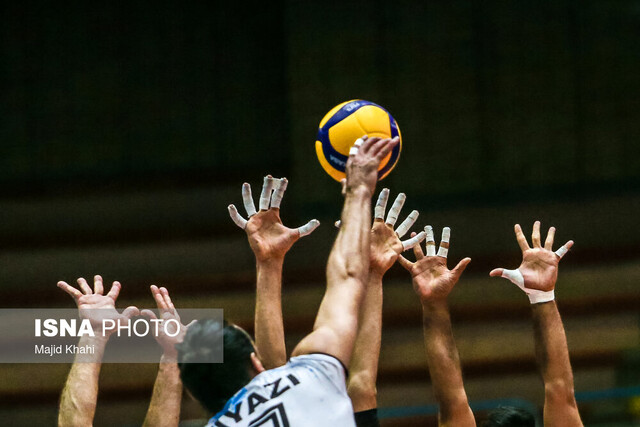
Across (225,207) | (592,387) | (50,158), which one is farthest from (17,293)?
(592,387)

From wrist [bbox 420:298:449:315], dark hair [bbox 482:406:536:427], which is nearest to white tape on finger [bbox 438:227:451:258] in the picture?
wrist [bbox 420:298:449:315]

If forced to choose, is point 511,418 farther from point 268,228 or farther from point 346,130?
point 346,130

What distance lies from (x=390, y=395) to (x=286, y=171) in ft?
9.16

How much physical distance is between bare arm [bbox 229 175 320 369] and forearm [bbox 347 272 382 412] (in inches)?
11.3

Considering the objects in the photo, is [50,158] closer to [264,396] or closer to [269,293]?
[269,293]

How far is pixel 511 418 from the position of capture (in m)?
3.01

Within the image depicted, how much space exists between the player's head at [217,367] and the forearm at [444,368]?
1.30 metres

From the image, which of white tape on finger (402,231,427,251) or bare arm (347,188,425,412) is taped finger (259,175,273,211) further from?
white tape on finger (402,231,427,251)

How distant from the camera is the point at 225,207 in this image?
8.81m

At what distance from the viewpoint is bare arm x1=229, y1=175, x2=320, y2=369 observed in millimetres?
3041

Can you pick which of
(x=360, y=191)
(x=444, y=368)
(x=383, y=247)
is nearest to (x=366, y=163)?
(x=360, y=191)

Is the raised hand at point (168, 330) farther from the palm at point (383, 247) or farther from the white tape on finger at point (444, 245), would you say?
the white tape on finger at point (444, 245)

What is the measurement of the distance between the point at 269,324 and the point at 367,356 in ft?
1.35

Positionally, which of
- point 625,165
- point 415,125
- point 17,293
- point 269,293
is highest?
point 415,125
